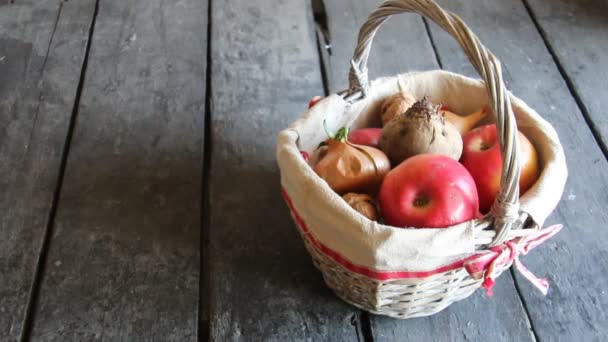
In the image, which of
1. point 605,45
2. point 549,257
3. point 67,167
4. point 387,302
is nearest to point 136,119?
point 67,167

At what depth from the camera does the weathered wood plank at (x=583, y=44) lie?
0.89 metres

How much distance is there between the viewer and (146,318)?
0.67 meters

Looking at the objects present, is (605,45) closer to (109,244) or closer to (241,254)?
(241,254)

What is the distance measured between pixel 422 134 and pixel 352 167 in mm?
77

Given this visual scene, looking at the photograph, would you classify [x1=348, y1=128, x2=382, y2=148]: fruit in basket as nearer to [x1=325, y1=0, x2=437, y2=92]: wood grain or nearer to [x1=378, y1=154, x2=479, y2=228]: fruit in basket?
[x1=378, y1=154, x2=479, y2=228]: fruit in basket

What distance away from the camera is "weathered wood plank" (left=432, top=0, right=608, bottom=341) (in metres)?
0.67

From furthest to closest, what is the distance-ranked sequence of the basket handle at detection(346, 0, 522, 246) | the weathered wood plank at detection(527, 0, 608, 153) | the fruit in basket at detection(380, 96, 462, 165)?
the weathered wood plank at detection(527, 0, 608, 153) < the fruit in basket at detection(380, 96, 462, 165) < the basket handle at detection(346, 0, 522, 246)

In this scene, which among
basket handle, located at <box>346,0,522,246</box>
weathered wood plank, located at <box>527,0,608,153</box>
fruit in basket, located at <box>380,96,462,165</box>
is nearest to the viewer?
basket handle, located at <box>346,0,522,246</box>

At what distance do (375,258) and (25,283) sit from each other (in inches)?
16.2

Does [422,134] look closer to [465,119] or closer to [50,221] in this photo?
[465,119]

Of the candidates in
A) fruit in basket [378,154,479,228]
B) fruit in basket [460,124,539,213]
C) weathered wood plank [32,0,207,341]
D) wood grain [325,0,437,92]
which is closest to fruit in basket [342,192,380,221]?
fruit in basket [378,154,479,228]

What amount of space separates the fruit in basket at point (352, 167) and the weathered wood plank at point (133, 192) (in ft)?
0.67

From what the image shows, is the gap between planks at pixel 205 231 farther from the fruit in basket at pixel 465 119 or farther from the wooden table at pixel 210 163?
the fruit in basket at pixel 465 119

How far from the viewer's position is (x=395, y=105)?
696 millimetres
